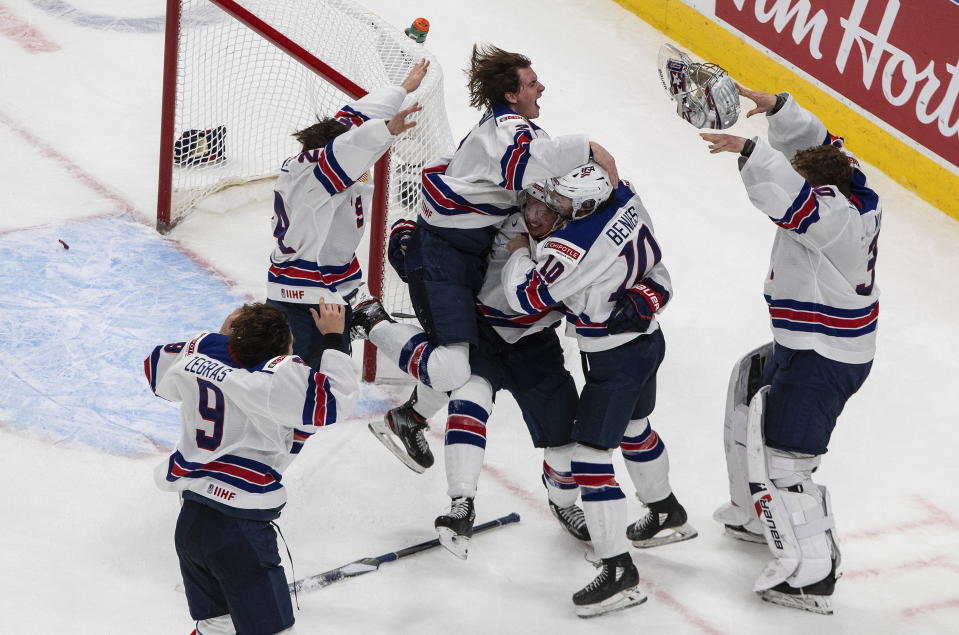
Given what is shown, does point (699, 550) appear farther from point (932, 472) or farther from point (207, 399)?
point (207, 399)

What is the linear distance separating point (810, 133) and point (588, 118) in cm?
267

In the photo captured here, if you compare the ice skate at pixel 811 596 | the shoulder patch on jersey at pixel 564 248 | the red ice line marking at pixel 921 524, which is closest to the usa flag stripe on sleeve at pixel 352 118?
the shoulder patch on jersey at pixel 564 248

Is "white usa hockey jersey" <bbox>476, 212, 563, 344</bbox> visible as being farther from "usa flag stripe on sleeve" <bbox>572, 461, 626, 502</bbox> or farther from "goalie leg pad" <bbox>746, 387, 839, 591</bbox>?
"goalie leg pad" <bbox>746, 387, 839, 591</bbox>

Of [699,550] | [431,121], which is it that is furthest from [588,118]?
[699,550]

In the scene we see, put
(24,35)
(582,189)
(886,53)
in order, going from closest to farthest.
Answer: (582,189)
(886,53)
(24,35)

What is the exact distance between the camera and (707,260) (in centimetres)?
548

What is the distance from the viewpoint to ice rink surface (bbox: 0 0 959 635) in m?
3.65

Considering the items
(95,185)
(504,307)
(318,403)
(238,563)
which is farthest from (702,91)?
(95,185)

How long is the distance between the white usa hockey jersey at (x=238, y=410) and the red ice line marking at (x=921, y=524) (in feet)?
5.99

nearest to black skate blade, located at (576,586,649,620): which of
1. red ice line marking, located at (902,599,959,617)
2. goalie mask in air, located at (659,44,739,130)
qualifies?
red ice line marking, located at (902,599,959,617)

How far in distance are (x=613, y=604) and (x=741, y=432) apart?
0.65 m

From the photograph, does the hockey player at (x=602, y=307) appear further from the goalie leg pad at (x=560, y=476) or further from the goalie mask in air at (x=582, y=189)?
the goalie leg pad at (x=560, y=476)

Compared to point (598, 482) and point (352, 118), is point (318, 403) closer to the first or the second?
point (598, 482)

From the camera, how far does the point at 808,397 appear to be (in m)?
3.62
